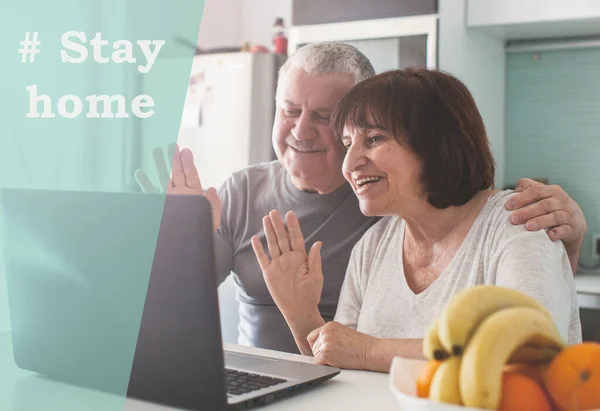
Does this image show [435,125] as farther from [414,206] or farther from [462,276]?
[462,276]

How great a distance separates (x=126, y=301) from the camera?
951 millimetres

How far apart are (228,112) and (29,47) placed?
2.89 ft

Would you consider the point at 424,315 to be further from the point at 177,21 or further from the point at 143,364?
the point at 177,21

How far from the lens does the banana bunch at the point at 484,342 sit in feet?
2.23

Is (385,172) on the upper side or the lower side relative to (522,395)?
upper

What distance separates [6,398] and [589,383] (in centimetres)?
74

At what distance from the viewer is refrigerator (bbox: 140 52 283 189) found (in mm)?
3186

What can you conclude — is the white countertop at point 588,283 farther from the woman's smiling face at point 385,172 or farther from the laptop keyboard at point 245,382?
the laptop keyboard at point 245,382

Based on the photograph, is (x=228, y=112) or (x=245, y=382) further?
(x=228, y=112)

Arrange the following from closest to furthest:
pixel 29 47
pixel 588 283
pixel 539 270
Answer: pixel 539 270, pixel 588 283, pixel 29 47

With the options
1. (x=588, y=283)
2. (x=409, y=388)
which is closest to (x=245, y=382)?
(x=409, y=388)
